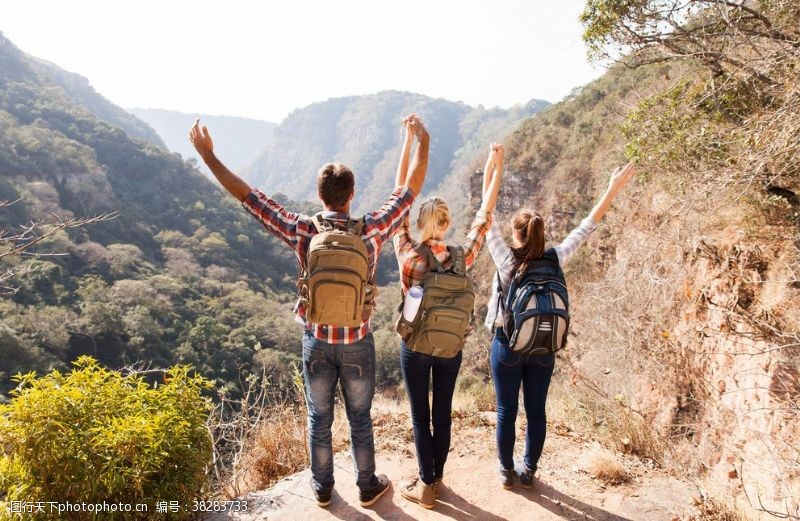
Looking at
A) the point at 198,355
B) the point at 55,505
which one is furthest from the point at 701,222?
the point at 198,355

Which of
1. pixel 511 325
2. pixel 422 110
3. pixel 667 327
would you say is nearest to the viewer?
pixel 511 325

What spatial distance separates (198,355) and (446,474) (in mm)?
24981

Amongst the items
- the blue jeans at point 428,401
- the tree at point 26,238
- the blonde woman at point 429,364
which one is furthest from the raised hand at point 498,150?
the tree at point 26,238

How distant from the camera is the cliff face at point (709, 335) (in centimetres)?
379

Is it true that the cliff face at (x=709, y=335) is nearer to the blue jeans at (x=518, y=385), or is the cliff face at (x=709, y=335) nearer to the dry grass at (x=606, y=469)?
the dry grass at (x=606, y=469)

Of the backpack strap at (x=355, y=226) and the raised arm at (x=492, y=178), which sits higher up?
the raised arm at (x=492, y=178)

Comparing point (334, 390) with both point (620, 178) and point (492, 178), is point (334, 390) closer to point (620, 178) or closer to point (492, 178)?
point (492, 178)

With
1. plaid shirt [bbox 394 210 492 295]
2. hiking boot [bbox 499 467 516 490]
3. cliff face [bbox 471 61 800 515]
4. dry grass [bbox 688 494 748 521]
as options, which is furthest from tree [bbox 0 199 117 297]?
cliff face [bbox 471 61 800 515]

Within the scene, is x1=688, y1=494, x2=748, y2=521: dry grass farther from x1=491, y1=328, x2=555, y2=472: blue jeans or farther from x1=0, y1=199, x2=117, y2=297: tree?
x1=0, y1=199, x2=117, y2=297: tree

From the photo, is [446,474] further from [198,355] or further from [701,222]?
[198,355]

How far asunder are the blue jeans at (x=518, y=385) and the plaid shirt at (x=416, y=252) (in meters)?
0.47

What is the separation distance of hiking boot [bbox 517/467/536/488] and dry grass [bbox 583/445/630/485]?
1.57 feet

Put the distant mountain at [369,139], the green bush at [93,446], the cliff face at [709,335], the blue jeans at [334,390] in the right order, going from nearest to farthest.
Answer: the green bush at [93,446], the blue jeans at [334,390], the cliff face at [709,335], the distant mountain at [369,139]

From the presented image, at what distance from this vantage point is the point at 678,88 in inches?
251
